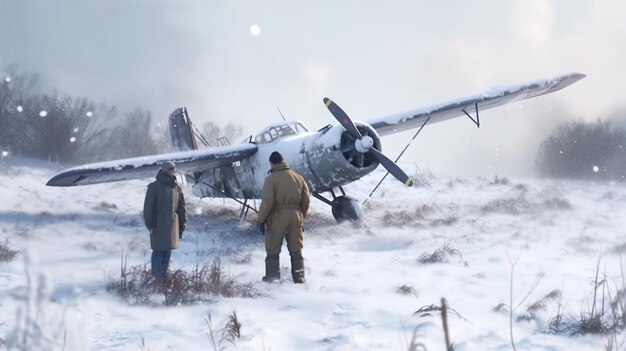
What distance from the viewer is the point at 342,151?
36.0 ft

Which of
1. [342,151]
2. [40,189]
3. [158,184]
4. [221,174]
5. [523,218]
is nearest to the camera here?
[158,184]

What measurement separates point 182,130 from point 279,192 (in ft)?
33.8

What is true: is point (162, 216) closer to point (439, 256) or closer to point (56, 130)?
point (439, 256)

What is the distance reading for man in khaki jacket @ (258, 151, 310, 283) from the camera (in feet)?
23.9

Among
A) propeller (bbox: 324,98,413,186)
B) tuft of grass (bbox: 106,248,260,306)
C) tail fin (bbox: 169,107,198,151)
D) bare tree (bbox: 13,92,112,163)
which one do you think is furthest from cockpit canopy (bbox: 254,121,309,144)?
bare tree (bbox: 13,92,112,163)

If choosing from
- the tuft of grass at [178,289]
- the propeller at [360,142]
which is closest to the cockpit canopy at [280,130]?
the propeller at [360,142]

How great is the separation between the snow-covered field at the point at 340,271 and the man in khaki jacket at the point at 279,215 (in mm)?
352

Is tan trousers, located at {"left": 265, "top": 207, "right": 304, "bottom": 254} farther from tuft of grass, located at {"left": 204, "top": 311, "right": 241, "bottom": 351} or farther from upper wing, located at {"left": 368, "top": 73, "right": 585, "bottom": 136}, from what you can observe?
upper wing, located at {"left": 368, "top": 73, "right": 585, "bottom": 136}

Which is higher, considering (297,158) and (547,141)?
(547,141)

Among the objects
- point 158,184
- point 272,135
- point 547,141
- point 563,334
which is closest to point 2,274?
point 158,184

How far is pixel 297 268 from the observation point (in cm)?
717

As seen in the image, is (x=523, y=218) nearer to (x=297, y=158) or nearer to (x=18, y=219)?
(x=297, y=158)

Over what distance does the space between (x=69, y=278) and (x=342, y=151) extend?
5854 millimetres

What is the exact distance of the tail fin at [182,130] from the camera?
662 inches
